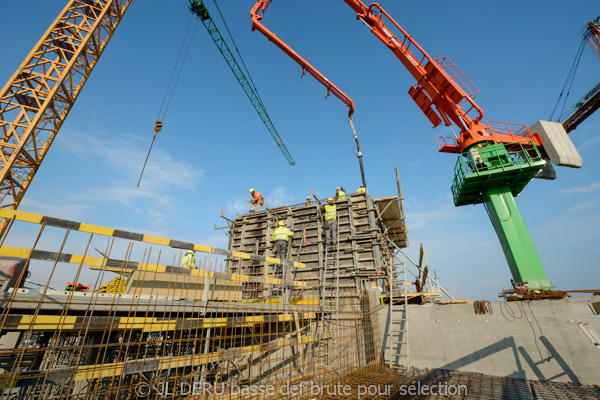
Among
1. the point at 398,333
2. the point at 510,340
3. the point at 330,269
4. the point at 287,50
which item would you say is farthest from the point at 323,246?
the point at 287,50

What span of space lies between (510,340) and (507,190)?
6.62 metres

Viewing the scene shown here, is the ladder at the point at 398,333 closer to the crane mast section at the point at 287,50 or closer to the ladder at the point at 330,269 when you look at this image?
the ladder at the point at 330,269

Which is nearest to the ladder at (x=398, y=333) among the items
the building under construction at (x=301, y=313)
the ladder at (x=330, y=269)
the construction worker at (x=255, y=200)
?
the building under construction at (x=301, y=313)

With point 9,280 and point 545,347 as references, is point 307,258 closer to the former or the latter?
point 545,347

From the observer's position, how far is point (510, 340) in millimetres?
7863

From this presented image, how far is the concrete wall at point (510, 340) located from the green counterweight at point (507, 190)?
2.14m

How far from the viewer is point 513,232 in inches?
410

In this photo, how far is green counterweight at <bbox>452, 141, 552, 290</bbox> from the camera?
9820 millimetres

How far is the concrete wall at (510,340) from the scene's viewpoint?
23.5 feet

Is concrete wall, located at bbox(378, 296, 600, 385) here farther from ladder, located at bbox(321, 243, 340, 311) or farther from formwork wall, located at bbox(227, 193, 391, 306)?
ladder, located at bbox(321, 243, 340, 311)

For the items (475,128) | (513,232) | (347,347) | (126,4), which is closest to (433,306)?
A: (347,347)

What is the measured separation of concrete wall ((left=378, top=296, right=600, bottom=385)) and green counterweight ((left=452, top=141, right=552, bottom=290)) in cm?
214

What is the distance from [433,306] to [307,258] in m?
7.23

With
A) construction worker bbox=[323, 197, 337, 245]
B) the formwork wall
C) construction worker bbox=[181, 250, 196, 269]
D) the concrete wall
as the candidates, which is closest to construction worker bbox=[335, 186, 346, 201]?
the formwork wall
